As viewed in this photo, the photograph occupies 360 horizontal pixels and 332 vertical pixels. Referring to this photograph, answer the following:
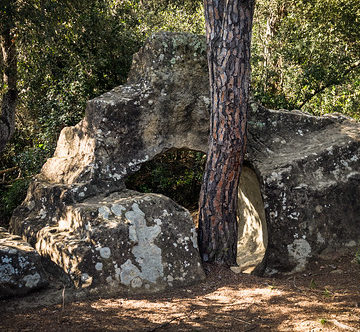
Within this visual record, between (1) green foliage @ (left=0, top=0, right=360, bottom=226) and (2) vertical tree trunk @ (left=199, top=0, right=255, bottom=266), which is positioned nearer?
(2) vertical tree trunk @ (left=199, top=0, right=255, bottom=266)

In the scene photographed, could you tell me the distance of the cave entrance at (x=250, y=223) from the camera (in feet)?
23.7

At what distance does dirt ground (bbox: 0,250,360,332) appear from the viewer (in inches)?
155

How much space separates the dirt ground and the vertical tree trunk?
26.9 inches

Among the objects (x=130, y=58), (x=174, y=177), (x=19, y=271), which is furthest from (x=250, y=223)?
(x=130, y=58)

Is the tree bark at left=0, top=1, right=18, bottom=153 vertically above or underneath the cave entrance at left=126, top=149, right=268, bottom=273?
above

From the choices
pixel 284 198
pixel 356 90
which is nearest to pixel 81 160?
pixel 284 198

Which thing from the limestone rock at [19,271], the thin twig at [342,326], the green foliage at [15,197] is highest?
the green foliage at [15,197]

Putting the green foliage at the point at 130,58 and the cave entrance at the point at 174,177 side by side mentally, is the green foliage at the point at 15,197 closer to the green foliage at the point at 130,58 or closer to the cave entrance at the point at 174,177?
the green foliage at the point at 130,58

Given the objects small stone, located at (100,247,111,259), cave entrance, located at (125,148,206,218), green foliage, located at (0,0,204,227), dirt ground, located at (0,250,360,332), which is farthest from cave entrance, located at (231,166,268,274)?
green foliage, located at (0,0,204,227)

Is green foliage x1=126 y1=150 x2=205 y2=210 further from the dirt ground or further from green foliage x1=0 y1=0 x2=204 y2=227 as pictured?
the dirt ground

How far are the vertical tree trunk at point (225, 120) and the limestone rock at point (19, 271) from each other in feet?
7.56

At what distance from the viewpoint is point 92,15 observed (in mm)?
9508

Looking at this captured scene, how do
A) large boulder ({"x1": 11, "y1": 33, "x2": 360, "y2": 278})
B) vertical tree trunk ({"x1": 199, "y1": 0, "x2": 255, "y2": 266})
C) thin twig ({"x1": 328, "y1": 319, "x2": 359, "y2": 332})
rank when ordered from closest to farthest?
thin twig ({"x1": 328, "y1": 319, "x2": 359, "y2": 332}) < vertical tree trunk ({"x1": 199, "y1": 0, "x2": 255, "y2": 266}) < large boulder ({"x1": 11, "y1": 33, "x2": 360, "y2": 278})

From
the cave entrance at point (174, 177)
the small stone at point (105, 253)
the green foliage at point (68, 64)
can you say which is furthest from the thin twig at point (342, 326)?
the green foliage at point (68, 64)
